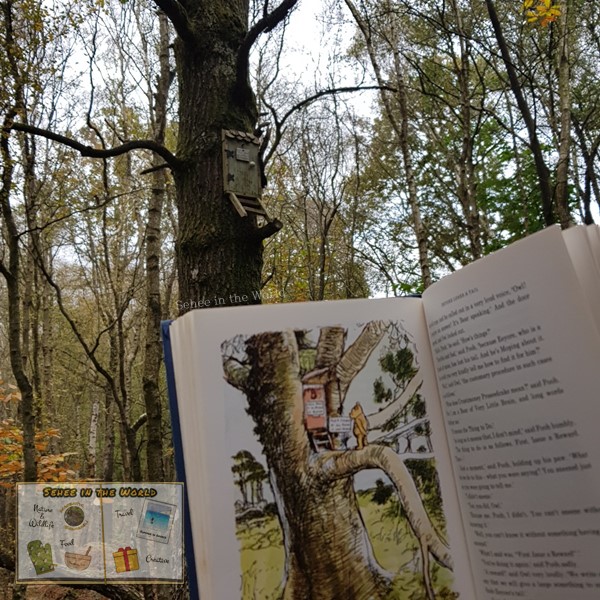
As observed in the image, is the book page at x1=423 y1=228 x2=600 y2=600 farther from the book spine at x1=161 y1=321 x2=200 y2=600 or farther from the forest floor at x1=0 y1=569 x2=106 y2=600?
the forest floor at x1=0 y1=569 x2=106 y2=600

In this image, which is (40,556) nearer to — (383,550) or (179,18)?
(383,550)

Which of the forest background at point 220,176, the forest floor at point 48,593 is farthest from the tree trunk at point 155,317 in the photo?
the forest floor at point 48,593

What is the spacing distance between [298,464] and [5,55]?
13.2 feet

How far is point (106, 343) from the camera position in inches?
581

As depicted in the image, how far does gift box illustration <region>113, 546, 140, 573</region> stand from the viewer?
1485 millimetres

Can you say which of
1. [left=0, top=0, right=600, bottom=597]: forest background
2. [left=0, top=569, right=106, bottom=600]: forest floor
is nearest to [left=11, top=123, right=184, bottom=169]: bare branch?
[left=0, top=0, right=600, bottom=597]: forest background

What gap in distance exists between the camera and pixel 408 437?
0.69 m

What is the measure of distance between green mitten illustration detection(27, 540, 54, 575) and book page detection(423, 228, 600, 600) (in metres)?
1.43

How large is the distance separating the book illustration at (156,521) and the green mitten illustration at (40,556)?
0.44m

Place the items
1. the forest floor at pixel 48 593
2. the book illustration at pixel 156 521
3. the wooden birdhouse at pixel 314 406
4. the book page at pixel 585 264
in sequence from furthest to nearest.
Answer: the forest floor at pixel 48 593
the book illustration at pixel 156 521
the wooden birdhouse at pixel 314 406
the book page at pixel 585 264

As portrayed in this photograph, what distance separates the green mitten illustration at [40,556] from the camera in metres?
1.53

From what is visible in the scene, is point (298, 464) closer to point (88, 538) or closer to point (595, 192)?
point (88, 538)

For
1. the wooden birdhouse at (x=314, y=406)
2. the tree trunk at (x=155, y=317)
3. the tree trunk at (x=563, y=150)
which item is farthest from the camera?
the tree trunk at (x=155, y=317)

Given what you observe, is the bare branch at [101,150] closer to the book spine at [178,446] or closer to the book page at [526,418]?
the book spine at [178,446]
